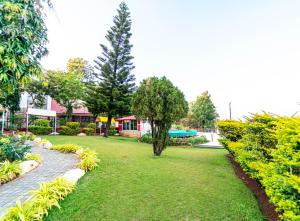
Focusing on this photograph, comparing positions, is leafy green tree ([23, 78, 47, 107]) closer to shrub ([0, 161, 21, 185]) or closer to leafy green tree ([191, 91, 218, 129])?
shrub ([0, 161, 21, 185])

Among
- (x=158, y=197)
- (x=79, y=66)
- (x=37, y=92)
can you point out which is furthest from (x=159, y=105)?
(x=79, y=66)

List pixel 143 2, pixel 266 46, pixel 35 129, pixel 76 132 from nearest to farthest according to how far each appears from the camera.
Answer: pixel 266 46
pixel 143 2
pixel 35 129
pixel 76 132

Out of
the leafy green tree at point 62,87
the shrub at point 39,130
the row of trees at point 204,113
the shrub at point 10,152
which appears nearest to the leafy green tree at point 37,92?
the leafy green tree at point 62,87

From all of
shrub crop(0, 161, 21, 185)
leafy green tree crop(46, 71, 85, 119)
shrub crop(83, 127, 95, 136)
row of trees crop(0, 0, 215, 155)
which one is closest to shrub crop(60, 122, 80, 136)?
shrub crop(83, 127, 95, 136)

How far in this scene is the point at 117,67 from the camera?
20109 mm

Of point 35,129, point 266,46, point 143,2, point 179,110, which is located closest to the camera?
point 179,110

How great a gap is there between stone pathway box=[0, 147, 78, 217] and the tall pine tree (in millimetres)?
12398

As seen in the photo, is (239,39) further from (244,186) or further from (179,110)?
(244,186)

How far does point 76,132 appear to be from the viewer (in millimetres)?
20141

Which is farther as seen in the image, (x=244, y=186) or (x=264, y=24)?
(x=264, y=24)

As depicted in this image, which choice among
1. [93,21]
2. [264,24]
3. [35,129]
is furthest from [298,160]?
[35,129]

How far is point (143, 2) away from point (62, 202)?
1319 centimetres

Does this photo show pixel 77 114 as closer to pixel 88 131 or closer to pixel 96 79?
pixel 88 131

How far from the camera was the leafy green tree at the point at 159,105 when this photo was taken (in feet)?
26.2
